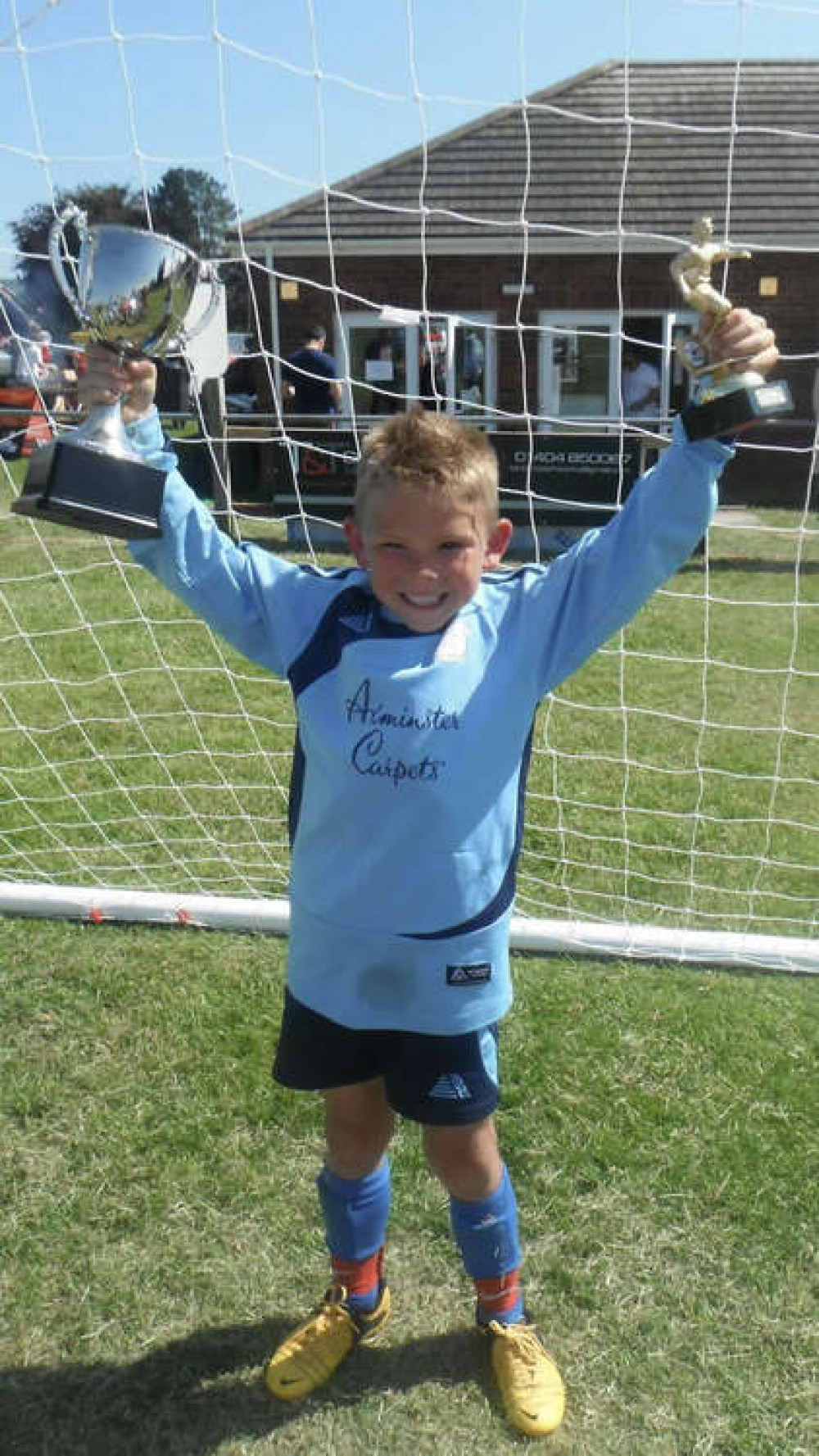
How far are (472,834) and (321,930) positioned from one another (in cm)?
27

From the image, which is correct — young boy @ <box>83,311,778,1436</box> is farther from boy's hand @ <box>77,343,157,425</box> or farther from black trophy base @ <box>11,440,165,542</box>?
black trophy base @ <box>11,440,165,542</box>

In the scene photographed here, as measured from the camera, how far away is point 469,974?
172 cm

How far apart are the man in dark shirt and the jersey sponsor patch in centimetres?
550

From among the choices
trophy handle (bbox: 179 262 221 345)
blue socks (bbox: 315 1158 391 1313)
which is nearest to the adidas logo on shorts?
blue socks (bbox: 315 1158 391 1313)

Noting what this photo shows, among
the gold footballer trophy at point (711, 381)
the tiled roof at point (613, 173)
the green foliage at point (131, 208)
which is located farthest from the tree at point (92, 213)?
the tiled roof at point (613, 173)

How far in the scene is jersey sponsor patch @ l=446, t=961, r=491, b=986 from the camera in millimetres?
1705

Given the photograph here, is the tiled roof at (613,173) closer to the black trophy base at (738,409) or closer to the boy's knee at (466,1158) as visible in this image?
the black trophy base at (738,409)

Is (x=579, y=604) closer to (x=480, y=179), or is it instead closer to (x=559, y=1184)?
(x=559, y=1184)

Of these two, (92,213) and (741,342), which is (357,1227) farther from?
(92,213)

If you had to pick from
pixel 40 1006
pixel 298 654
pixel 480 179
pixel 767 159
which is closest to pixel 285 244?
pixel 480 179

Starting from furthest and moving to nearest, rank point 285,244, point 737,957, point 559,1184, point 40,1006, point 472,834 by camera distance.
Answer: point 285,244, point 737,957, point 40,1006, point 559,1184, point 472,834

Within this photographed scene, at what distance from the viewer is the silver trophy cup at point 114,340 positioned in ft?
5.00

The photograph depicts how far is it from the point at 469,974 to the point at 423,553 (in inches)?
23.8

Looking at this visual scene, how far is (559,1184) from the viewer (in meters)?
2.29
